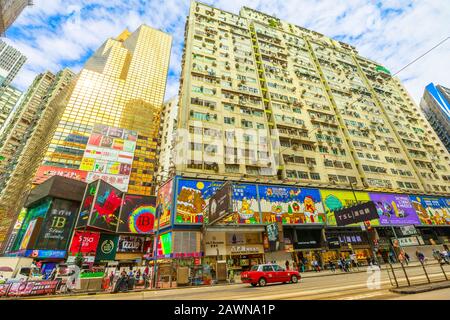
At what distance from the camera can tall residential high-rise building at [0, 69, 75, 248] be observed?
190 ft

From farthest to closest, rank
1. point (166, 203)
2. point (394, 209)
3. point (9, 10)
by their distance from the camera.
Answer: point (394, 209), point (166, 203), point (9, 10)

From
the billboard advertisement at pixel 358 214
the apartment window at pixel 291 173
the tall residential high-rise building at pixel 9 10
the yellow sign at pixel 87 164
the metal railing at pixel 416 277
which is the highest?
the yellow sign at pixel 87 164

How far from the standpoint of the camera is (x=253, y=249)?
2602 centimetres

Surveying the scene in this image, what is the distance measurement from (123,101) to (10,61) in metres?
135

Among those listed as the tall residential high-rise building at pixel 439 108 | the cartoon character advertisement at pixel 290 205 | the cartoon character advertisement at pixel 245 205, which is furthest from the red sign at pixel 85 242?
the tall residential high-rise building at pixel 439 108

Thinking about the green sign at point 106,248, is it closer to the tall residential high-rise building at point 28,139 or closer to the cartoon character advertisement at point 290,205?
the cartoon character advertisement at point 290,205

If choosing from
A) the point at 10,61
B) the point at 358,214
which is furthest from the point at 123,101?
the point at 10,61

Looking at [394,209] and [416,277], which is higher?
[394,209]

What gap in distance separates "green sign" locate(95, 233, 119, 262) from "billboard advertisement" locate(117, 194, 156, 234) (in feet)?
7.19

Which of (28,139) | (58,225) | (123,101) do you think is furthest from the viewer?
(123,101)

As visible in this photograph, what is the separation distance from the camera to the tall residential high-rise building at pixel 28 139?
57.8m

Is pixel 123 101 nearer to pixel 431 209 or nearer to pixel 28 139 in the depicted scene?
pixel 28 139

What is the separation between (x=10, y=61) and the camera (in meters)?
142

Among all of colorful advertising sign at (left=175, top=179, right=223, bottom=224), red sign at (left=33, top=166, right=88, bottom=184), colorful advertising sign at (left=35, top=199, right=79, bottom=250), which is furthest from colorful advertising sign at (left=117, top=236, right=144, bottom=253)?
red sign at (left=33, top=166, right=88, bottom=184)
